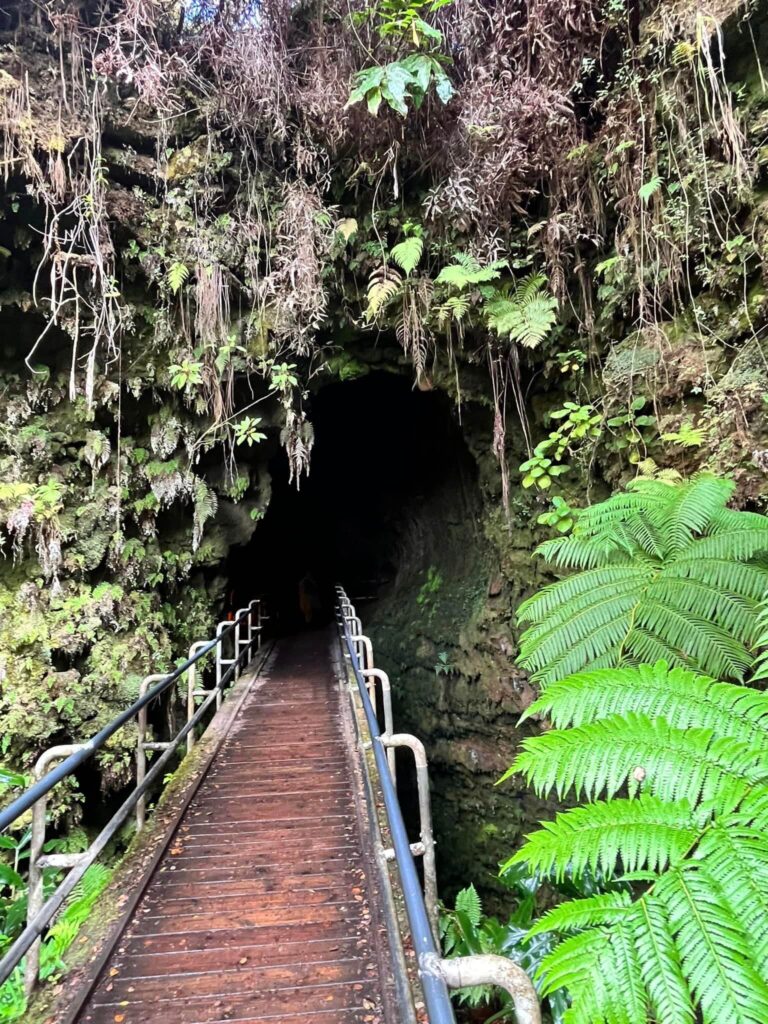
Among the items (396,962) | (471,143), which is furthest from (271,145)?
(396,962)

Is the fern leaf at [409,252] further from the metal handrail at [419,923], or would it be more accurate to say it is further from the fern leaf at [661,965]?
the fern leaf at [661,965]

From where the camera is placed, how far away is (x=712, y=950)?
1138mm

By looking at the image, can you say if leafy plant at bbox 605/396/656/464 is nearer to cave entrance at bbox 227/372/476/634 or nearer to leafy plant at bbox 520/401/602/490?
leafy plant at bbox 520/401/602/490

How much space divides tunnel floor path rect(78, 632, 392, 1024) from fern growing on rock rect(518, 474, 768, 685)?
5.02 feet

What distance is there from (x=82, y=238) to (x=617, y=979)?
7135 mm

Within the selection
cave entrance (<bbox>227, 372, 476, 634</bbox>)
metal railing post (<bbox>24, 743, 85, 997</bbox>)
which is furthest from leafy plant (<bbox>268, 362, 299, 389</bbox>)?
metal railing post (<bbox>24, 743, 85, 997</bbox>)

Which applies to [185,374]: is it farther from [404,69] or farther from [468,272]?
[404,69]

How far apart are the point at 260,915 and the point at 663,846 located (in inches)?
86.6

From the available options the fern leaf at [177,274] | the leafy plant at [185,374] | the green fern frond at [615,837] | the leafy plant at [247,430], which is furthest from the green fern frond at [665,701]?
the fern leaf at [177,274]

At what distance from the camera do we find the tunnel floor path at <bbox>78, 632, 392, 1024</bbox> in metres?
2.19

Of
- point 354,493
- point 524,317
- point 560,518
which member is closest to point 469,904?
point 560,518

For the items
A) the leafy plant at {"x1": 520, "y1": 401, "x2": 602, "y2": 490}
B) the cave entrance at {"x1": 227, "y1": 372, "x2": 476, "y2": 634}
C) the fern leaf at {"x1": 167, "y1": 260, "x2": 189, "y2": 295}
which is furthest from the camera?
the cave entrance at {"x1": 227, "y1": 372, "x2": 476, "y2": 634}

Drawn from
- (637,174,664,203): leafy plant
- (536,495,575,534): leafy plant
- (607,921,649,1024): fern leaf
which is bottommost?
(607,921,649,1024): fern leaf

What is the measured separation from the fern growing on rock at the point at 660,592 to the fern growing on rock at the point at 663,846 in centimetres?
83
